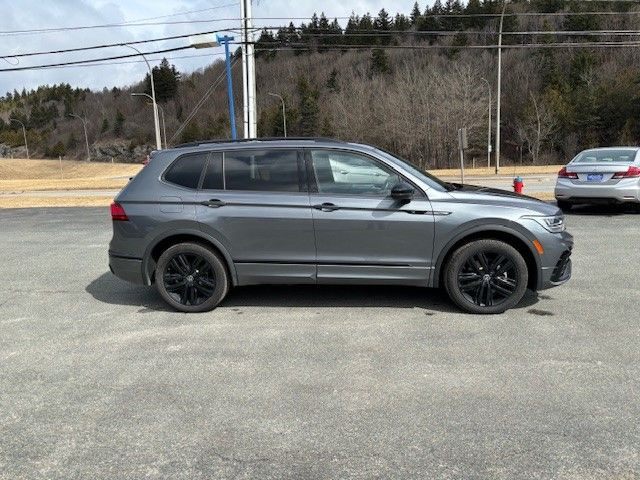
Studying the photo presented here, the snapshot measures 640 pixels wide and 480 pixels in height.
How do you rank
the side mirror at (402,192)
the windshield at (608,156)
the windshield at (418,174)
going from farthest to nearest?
the windshield at (608,156) → the windshield at (418,174) → the side mirror at (402,192)

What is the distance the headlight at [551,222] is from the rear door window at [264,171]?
2.28 m

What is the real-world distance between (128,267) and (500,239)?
3753mm

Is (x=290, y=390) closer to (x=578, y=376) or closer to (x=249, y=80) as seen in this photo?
(x=578, y=376)

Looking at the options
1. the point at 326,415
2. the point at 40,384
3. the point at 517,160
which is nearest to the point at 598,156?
the point at 326,415

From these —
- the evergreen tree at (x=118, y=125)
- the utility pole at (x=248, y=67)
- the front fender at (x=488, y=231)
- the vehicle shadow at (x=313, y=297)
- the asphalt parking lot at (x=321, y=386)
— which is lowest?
the asphalt parking lot at (x=321, y=386)

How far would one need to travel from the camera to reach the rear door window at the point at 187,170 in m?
5.43

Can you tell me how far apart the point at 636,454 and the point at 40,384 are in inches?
150

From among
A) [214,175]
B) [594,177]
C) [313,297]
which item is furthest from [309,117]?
[214,175]

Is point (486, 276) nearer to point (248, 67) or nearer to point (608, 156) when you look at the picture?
point (608, 156)

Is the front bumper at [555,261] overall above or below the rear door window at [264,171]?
below

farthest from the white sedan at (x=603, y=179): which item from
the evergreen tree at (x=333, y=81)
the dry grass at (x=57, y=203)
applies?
the evergreen tree at (x=333, y=81)

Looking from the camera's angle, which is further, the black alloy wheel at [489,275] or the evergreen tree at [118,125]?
the evergreen tree at [118,125]

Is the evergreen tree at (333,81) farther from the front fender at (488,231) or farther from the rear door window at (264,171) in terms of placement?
the front fender at (488,231)

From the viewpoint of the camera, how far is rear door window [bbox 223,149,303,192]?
529 cm
